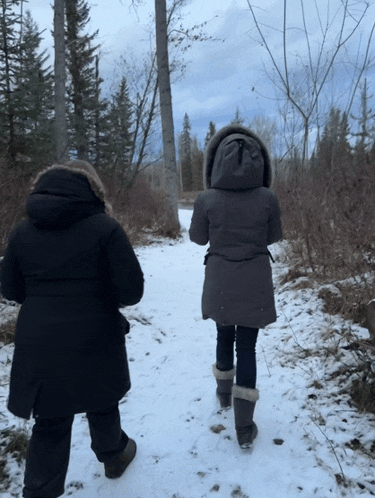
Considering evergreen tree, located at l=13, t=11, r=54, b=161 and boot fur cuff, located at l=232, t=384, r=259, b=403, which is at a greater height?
evergreen tree, located at l=13, t=11, r=54, b=161

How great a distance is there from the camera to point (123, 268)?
5.23 feet

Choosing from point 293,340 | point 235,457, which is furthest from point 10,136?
point 235,457

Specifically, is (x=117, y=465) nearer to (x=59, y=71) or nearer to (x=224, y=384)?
(x=224, y=384)

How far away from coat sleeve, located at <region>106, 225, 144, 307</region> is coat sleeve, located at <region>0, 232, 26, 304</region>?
0.44 m

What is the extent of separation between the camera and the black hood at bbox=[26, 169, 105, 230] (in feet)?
4.89

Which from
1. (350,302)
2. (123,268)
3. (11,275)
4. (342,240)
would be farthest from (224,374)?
(342,240)

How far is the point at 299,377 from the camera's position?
297 centimetres

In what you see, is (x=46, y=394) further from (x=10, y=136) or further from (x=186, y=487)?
(x=10, y=136)

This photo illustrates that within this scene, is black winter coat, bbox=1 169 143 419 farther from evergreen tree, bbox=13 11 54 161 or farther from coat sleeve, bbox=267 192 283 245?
evergreen tree, bbox=13 11 54 161

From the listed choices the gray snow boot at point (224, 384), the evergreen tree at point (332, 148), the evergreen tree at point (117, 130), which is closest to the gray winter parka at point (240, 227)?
the gray snow boot at point (224, 384)

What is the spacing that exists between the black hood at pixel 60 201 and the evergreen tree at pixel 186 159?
56.2 meters

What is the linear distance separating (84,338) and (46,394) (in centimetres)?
30

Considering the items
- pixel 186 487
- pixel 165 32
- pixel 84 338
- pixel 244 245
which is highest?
pixel 165 32

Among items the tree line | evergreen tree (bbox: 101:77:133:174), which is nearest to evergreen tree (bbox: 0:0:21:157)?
the tree line
